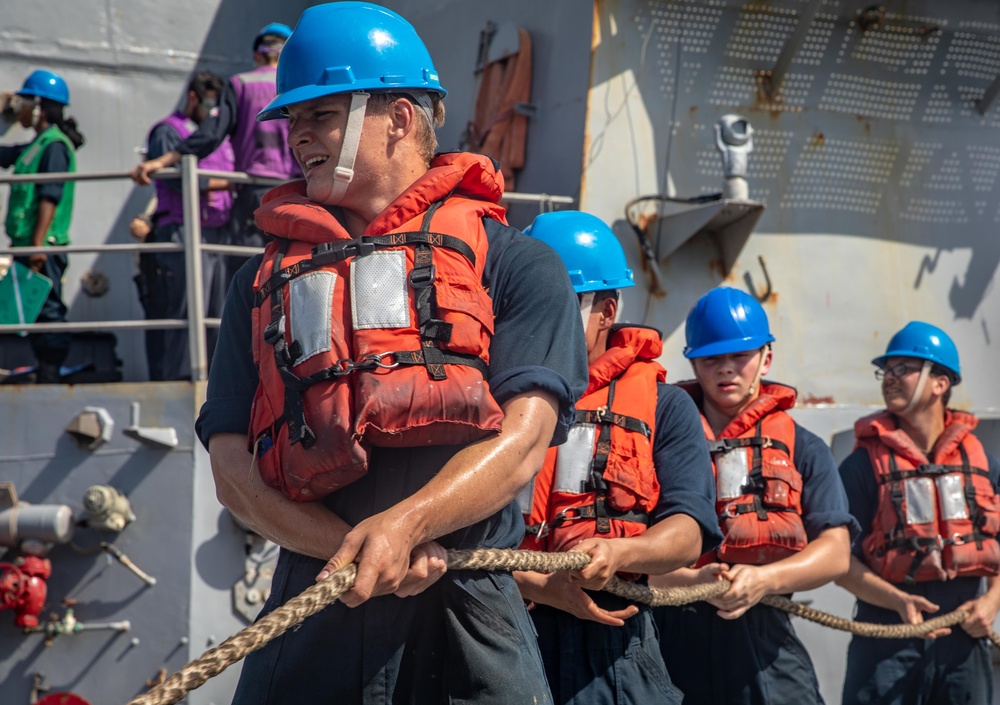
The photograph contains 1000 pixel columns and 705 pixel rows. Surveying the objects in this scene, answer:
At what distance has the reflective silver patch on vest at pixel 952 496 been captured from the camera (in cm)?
546

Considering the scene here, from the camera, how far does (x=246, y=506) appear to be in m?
2.21

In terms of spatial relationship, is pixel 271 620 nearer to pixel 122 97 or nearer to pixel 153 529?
pixel 153 529

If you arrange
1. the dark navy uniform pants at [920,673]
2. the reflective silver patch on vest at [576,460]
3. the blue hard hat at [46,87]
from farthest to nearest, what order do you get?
the blue hard hat at [46,87] → the dark navy uniform pants at [920,673] → the reflective silver patch on vest at [576,460]

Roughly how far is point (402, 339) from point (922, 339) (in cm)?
432

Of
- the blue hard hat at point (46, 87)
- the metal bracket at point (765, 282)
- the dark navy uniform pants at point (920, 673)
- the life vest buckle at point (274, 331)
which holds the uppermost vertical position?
the blue hard hat at point (46, 87)

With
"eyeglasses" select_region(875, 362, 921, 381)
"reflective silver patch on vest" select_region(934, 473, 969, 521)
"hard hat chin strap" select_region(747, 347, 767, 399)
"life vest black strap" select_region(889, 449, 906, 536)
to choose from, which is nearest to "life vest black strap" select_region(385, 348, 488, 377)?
"hard hat chin strap" select_region(747, 347, 767, 399)

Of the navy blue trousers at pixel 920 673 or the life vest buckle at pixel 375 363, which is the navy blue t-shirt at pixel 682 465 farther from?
the navy blue trousers at pixel 920 673

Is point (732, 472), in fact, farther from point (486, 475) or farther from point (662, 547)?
point (486, 475)

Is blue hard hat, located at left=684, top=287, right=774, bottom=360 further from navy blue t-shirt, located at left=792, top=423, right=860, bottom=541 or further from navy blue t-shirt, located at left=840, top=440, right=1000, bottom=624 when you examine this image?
navy blue t-shirt, located at left=840, top=440, right=1000, bottom=624

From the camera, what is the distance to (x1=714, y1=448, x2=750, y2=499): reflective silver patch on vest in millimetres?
4371

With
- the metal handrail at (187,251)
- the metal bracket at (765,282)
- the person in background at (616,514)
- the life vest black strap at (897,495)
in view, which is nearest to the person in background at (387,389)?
the person in background at (616,514)

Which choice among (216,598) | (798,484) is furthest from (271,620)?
(216,598)

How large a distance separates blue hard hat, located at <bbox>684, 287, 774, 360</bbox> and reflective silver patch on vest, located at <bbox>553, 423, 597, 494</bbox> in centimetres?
125

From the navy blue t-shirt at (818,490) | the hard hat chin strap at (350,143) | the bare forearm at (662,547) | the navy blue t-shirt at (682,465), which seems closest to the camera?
the hard hat chin strap at (350,143)
